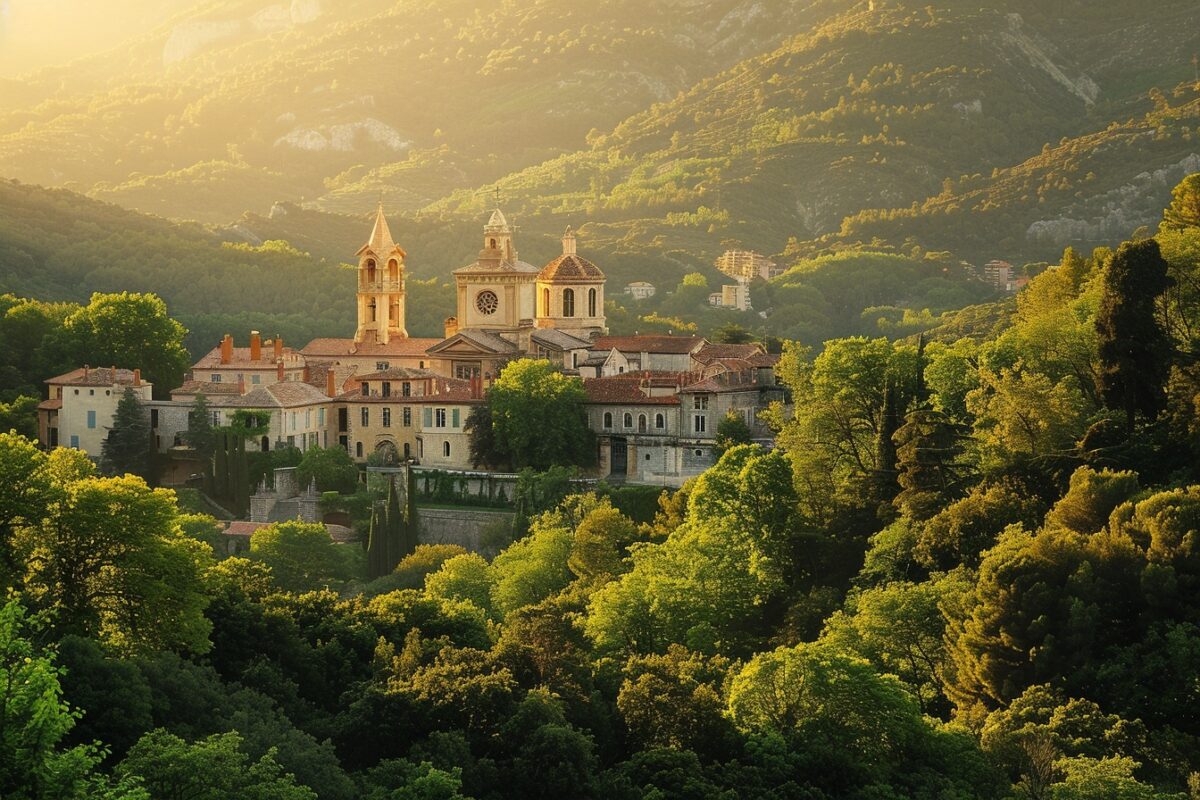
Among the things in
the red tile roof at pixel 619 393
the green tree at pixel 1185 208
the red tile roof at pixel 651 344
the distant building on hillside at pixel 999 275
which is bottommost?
the red tile roof at pixel 619 393

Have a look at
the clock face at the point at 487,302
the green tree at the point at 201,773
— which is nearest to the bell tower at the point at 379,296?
the clock face at the point at 487,302

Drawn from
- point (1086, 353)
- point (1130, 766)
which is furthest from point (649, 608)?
point (1130, 766)

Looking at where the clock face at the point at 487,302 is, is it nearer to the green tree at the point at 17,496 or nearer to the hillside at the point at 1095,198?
the green tree at the point at 17,496

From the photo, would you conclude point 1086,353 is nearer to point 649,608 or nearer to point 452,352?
A: point 649,608

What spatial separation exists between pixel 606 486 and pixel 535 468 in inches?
179

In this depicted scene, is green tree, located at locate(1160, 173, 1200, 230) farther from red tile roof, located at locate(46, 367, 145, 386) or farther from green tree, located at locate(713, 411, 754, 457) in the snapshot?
red tile roof, located at locate(46, 367, 145, 386)

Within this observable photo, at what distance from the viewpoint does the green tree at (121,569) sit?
38.8 metres

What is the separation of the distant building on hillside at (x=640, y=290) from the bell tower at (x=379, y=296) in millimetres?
73954

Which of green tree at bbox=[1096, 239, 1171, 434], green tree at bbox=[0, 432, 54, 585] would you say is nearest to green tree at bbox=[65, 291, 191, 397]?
green tree at bbox=[0, 432, 54, 585]

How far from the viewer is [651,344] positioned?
85.6 m

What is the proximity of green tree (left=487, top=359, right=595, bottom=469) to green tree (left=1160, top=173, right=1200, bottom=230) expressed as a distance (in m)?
21.3

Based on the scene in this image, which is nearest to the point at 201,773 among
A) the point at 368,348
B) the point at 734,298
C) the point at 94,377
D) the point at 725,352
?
the point at 94,377

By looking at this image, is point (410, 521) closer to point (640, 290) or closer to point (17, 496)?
point (17, 496)

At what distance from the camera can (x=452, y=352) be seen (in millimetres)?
83125
